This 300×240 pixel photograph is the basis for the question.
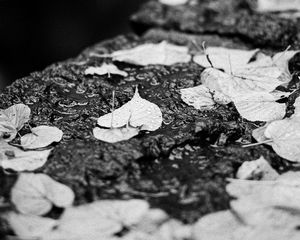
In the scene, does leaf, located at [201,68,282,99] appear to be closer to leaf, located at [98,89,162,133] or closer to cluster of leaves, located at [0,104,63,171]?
leaf, located at [98,89,162,133]

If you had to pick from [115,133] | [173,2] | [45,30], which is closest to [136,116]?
[115,133]

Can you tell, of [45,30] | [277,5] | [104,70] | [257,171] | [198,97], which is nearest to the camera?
[257,171]

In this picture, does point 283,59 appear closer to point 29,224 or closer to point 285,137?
point 285,137

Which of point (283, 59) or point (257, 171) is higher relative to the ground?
point (283, 59)

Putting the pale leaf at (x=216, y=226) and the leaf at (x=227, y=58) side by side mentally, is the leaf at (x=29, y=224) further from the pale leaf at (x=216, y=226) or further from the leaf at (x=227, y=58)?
the leaf at (x=227, y=58)

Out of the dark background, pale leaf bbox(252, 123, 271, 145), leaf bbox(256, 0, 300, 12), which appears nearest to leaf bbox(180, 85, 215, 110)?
pale leaf bbox(252, 123, 271, 145)

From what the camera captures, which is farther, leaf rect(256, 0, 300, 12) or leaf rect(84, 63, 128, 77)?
leaf rect(256, 0, 300, 12)
